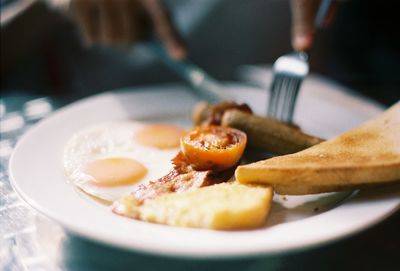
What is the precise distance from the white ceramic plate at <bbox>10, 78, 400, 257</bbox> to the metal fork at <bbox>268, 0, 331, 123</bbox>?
13cm

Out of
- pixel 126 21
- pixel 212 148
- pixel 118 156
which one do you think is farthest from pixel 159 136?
pixel 126 21

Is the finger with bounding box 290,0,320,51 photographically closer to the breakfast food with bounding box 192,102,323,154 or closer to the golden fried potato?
the breakfast food with bounding box 192,102,323,154

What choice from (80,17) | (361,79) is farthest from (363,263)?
(80,17)

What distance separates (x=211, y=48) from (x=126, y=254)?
2336 millimetres

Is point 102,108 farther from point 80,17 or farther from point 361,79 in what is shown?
point 361,79

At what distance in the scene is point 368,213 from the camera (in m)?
0.88

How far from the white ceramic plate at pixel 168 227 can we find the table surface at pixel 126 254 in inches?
3.0

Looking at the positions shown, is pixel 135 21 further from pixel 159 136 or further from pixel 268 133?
pixel 268 133

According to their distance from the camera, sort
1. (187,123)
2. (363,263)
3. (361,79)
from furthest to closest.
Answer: (361,79) < (187,123) < (363,263)

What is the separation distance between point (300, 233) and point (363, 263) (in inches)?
7.8

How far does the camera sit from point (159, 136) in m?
1.39

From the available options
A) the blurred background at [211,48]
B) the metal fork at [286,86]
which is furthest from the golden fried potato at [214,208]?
the blurred background at [211,48]

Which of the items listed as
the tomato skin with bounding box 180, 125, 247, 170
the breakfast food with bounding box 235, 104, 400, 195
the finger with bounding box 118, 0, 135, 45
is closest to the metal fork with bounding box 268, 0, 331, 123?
the tomato skin with bounding box 180, 125, 247, 170

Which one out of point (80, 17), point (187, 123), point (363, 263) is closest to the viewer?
point (363, 263)
